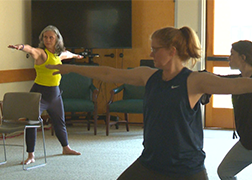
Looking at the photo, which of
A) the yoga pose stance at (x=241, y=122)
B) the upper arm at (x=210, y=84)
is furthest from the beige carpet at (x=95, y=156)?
the upper arm at (x=210, y=84)

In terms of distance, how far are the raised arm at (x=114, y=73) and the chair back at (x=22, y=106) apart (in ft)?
7.71

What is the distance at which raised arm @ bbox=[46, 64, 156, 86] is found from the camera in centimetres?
207

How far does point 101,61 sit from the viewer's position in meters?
7.09

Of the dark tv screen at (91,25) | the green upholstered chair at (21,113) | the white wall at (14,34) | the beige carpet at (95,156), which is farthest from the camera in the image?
the dark tv screen at (91,25)

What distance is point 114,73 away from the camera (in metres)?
2.12

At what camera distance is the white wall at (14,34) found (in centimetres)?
626

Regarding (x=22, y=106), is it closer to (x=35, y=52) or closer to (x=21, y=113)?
(x=21, y=113)

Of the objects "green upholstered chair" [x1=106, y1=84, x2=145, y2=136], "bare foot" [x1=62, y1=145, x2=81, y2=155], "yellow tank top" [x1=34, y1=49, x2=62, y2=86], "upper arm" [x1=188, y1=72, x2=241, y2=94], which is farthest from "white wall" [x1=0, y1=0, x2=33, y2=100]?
"upper arm" [x1=188, y1=72, x2=241, y2=94]

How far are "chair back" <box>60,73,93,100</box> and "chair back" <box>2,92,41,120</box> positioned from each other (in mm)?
1955

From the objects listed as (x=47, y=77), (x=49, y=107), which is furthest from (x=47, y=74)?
(x=49, y=107)

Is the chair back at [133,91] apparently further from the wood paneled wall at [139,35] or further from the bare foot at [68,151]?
the bare foot at [68,151]

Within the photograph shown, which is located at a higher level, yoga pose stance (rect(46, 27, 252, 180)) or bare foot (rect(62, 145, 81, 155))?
yoga pose stance (rect(46, 27, 252, 180))

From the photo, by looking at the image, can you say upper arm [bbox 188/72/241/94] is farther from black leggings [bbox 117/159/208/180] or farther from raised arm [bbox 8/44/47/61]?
raised arm [bbox 8/44/47/61]

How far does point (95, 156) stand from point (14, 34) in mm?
2815
